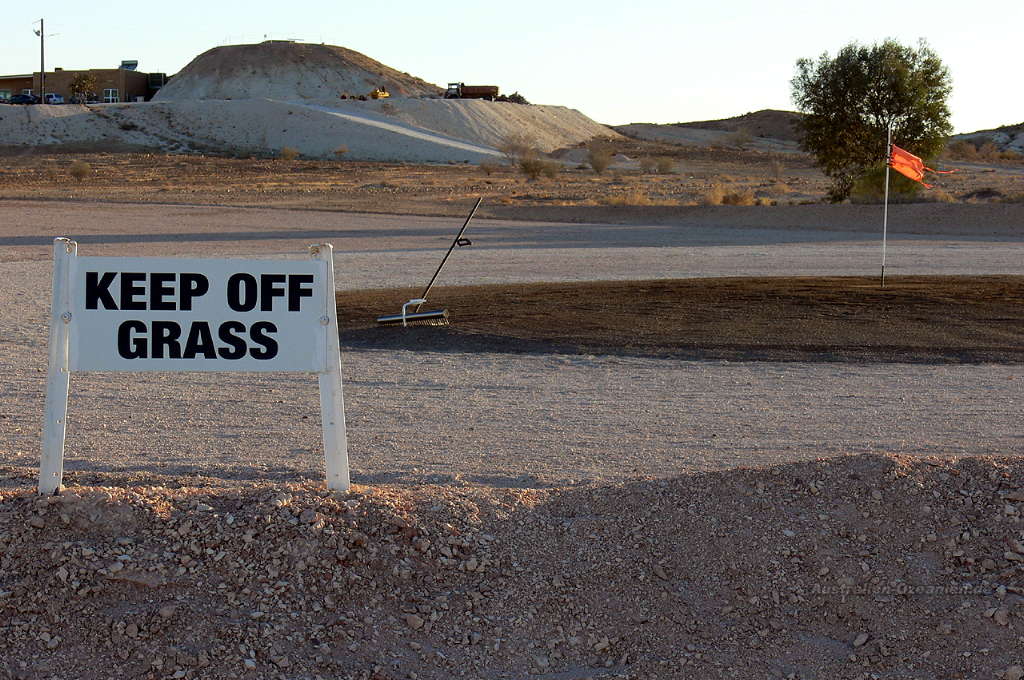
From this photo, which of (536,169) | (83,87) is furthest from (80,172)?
(83,87)

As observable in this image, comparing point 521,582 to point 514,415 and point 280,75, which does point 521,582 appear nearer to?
point 514,415

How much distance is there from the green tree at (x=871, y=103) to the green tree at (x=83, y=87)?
10195cm

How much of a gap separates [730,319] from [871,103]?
33.1 m

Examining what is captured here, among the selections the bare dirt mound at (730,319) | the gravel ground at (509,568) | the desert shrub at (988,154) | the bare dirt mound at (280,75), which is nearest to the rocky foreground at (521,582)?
the gravel ground at (509,568)

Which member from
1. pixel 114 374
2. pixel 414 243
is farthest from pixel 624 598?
pixel 414 243

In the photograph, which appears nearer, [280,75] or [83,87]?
[83,87]

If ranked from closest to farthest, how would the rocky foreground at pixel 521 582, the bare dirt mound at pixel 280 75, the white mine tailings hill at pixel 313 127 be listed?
the rocky foreground at pixel 521 582 → the white mine tailings hill at pixel 313 127 → the bare dirt mound at pixel 280 75

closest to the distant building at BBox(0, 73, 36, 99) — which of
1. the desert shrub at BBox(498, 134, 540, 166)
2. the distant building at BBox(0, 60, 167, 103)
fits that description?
the distant building at BBox(0, 60, 167, 103)

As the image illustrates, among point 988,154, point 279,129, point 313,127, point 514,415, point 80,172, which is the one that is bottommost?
point 514,415

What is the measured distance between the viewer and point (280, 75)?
162 meters

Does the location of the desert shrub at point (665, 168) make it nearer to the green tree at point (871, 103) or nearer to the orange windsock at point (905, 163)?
the green tree at point (871, 103)

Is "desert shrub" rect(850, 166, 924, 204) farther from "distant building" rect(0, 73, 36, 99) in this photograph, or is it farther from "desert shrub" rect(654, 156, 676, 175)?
"distant building" rect(0, 73, 36, 99)

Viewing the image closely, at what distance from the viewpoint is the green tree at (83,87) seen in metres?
130

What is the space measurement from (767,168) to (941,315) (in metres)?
74.4
